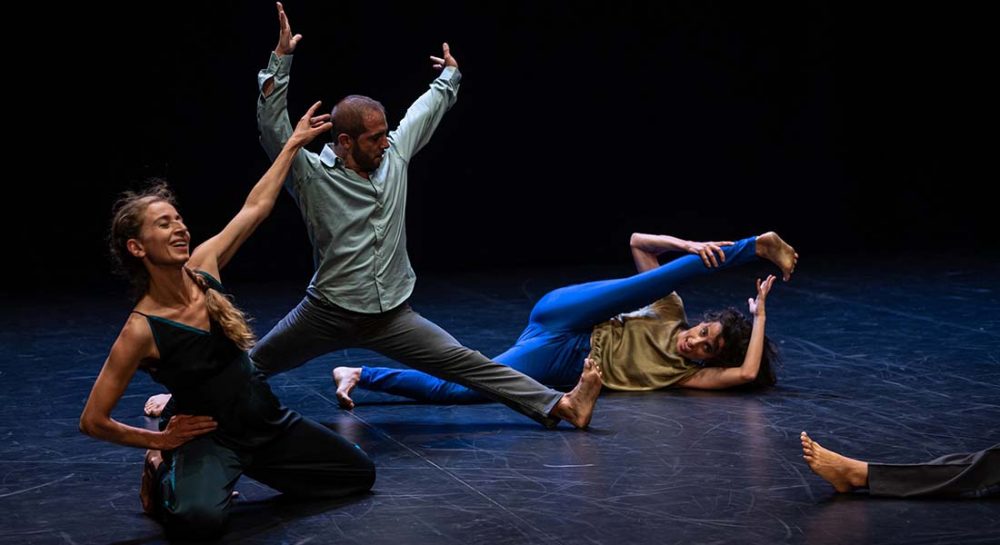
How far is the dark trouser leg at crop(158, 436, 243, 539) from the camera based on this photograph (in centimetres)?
Result: 318

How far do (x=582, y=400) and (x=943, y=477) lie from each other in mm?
1237

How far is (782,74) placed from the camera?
887 cm

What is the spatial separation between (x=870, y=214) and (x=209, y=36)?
4699mm

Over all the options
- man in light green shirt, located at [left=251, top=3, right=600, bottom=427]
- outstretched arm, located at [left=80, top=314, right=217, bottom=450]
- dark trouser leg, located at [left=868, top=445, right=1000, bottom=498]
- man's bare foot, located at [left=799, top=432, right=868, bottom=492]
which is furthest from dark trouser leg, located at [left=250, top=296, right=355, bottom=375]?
dark trouser leg, located at [left=868, top=445, right=1000, bottom=498]

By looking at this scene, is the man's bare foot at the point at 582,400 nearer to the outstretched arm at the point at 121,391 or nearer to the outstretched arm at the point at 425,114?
the outstretched arm at the point at 425,114

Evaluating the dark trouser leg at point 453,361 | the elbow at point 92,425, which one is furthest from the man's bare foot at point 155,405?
the elbow at point 92,425

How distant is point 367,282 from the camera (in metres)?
4.16

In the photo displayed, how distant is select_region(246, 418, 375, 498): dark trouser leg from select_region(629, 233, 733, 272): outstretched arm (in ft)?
5.04

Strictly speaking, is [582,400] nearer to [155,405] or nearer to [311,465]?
[311,465]

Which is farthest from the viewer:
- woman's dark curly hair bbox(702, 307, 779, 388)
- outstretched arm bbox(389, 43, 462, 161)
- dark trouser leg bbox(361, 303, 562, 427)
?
woman's dark curly hair bbox(702, 307, 779, 388)

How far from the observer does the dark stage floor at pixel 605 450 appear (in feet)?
10.6

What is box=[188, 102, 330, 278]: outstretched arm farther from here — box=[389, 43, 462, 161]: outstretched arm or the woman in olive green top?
the woman in olive green top

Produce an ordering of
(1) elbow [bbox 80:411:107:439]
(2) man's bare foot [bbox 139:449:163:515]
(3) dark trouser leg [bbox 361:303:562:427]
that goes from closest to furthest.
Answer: (1) elbow [bbox 80:411:107:439] → (2) man's bare foot [bbox 139:449:163:515] → (3) dark trouser leg [bbox 361:303:562:427]

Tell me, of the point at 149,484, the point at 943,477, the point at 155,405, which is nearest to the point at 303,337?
the point at 155,405
